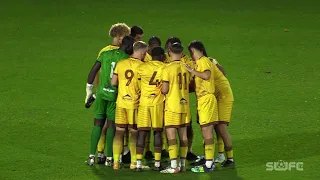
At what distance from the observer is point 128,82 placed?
12133mm

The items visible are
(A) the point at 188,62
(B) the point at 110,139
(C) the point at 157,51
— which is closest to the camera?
(C) the point at 157,51

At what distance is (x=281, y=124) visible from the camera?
14797 mm

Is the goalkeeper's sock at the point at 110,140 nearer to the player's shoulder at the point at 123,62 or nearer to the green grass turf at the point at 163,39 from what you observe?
Result: the green grass turf at the point at 163,39

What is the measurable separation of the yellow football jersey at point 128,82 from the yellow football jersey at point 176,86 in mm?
442

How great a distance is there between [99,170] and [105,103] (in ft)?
3.12

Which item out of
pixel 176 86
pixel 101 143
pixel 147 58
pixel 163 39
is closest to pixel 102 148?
pixel 101 143

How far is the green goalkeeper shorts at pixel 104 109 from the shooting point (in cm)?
1241

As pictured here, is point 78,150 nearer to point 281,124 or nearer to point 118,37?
point 118,37

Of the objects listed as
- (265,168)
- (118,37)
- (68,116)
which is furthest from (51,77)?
(265,168)

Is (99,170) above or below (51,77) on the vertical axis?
below

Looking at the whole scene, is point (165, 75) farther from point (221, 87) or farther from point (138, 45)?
point (221, 87)

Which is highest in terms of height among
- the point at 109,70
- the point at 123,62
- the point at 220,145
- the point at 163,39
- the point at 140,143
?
the point at 163,39

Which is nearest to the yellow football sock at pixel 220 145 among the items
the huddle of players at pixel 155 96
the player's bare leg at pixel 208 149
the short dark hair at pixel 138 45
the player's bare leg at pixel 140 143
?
the huddle of players at pixel 155 96

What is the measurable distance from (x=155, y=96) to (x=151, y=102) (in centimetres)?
10
